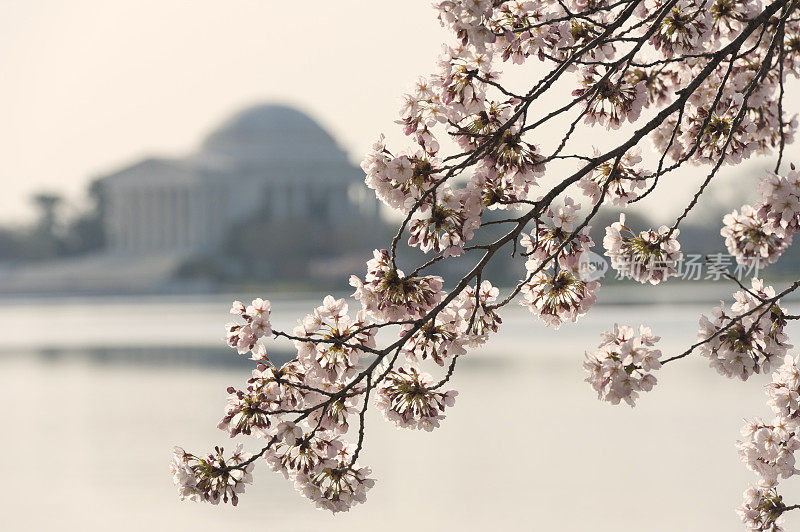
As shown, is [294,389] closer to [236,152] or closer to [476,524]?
[476,524]

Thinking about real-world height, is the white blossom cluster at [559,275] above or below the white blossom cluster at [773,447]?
above

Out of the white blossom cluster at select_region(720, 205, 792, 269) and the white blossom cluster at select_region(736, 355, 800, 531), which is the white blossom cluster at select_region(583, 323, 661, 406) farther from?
the white blossom cluster at select_region(720, 205, 792, 269)

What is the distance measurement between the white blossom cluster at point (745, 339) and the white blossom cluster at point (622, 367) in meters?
0.38

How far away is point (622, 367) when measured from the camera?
3.62 meters

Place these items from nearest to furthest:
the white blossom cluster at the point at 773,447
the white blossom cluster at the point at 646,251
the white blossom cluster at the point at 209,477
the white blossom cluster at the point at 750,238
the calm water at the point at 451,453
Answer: the white blossom cluster at the point at 209,477, the white blossom cluster at the point at 646,251, the white blossom cluster at the point at 773,447, the white blossom cluster at the point at 750,238, the calm water at the point at 451,453

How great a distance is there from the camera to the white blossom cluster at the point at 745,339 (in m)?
3.97

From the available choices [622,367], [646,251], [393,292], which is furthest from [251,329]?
[646,251]

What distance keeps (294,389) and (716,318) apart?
1266 millimetres

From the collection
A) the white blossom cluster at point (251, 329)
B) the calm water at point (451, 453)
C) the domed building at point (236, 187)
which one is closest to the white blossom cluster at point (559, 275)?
the white blossom cluster at point (251, 329)

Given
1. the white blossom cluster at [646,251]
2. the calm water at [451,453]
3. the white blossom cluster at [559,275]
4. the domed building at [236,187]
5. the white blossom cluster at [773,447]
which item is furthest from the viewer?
the domed building at [236,187]

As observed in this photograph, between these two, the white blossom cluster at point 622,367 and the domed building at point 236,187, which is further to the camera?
the domed building at point 236,187

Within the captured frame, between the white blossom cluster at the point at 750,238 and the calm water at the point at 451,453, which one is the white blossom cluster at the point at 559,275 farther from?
the calm water at the point at 451,453

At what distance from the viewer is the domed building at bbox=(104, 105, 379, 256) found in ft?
255

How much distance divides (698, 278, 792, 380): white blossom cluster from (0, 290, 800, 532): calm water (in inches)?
172
